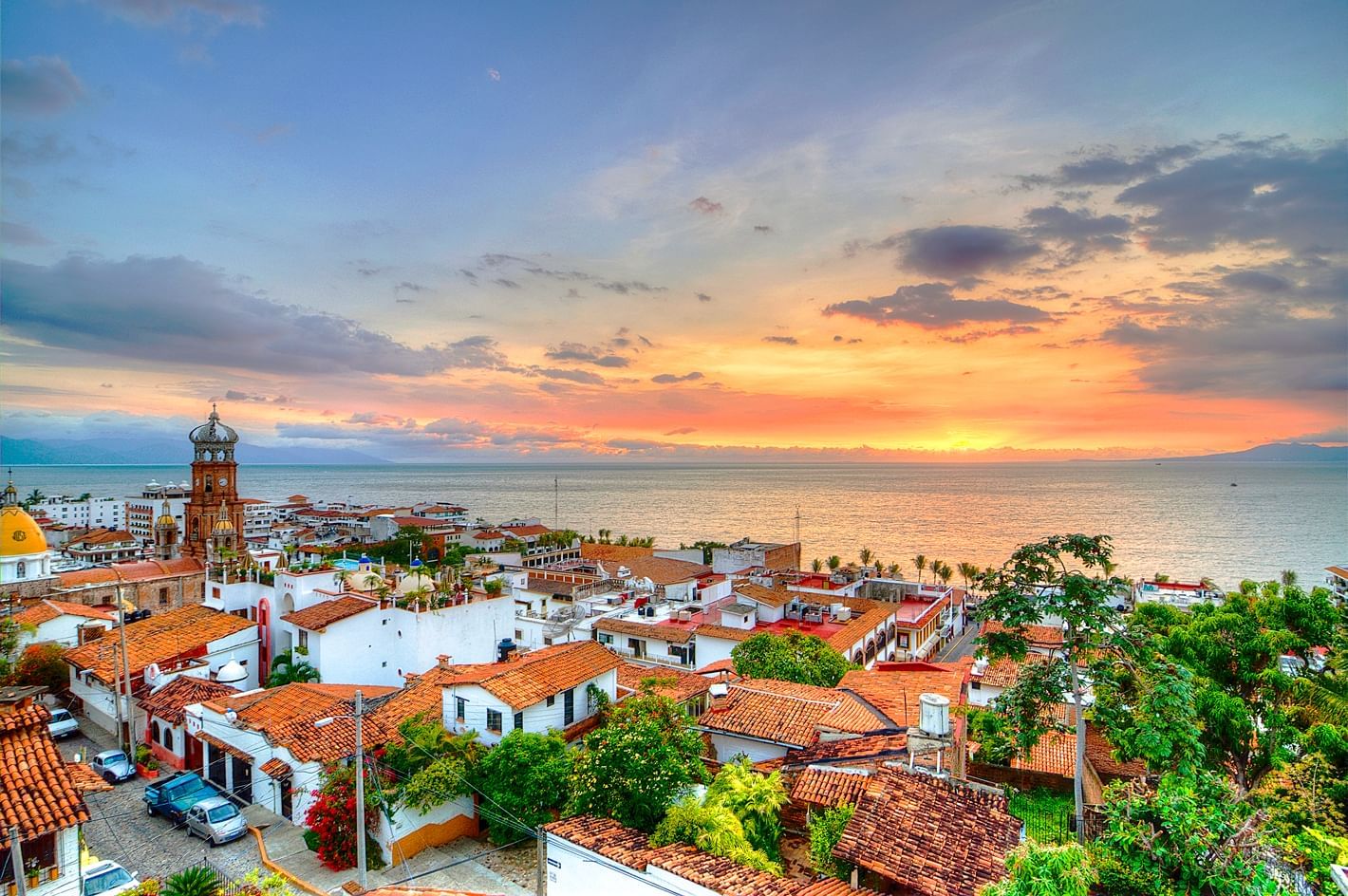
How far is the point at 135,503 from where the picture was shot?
124 meters

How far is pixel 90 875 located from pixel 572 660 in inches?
448

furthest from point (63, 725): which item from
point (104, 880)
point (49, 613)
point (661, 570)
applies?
point (661, 570)

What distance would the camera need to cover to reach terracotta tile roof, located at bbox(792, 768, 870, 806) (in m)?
14.0

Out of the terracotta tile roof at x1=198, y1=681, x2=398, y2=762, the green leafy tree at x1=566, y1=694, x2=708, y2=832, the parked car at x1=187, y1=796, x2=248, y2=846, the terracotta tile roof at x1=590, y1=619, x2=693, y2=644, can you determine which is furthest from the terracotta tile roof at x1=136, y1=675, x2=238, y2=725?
the terracotta tile roof at x1=590, y1=619, x2=693, y2=644

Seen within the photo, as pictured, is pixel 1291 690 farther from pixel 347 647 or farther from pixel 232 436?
pixel 232 436

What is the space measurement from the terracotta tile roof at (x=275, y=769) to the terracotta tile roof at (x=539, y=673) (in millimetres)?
4361

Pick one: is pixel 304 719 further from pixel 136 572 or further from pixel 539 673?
pixel 136 572

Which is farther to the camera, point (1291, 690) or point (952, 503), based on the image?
point (952, 503)

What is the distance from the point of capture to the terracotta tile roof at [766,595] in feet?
130

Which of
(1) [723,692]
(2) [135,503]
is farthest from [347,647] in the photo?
(2) [135,503]

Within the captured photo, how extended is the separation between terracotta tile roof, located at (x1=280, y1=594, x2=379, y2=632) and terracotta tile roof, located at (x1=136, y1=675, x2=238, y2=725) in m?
3.40

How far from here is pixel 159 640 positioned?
87.2 feet

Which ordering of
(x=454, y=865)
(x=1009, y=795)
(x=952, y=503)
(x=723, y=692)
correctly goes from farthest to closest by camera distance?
1. (x=952, y=503)
2. (x=723, y=692)
3. (x=1009, y=795)
4. (x=454, y=865)

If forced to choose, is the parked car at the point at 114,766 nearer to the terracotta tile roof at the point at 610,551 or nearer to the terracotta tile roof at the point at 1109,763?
the terracotta tile roof at the point at 1109,763
